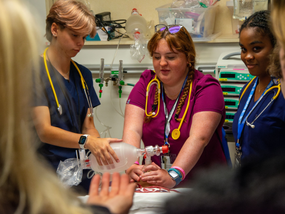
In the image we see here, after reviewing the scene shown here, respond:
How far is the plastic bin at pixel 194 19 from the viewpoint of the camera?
7.88ft

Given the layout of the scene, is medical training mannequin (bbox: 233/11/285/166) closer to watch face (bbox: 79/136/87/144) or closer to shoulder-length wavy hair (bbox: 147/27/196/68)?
shoulder-length wavy hair (bbox: 147/27/196/68)

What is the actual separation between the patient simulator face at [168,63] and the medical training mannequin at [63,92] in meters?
0.48

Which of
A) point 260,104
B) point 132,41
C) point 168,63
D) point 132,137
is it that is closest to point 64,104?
point 132,137

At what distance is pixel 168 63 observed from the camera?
1674mm

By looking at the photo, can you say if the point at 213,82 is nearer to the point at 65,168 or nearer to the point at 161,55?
the point at 161,55

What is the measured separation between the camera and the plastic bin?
2400 millimetres

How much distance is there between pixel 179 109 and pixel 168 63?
0.29m

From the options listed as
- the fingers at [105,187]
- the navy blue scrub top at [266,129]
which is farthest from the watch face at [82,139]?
the navy blue scrub top at [266,129]

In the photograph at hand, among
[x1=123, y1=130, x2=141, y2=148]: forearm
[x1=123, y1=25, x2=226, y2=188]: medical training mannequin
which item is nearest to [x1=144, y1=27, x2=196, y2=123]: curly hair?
[x1=123, y1=25, x2=226, y2=188]: medical training mannequin

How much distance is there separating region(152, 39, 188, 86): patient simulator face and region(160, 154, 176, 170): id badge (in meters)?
0.46

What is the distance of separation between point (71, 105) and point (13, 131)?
1199 millimetres

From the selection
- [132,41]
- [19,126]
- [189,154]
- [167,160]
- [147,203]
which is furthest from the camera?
[132,41]

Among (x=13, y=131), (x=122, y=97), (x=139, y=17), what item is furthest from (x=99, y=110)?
(x=13, y=131)

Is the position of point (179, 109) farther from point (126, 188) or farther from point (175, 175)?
point (126, 188)
